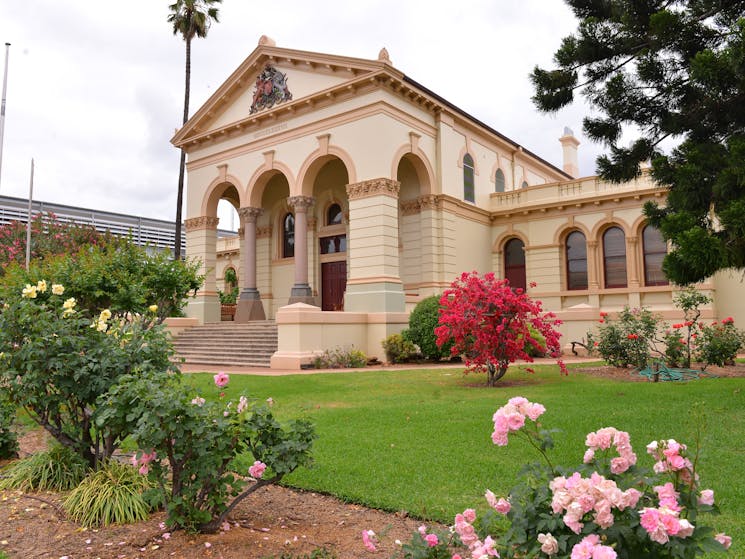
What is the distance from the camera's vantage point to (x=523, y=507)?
2.49 m

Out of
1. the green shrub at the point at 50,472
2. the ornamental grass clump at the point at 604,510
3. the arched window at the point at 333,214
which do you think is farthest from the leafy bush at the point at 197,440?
the arched window at the point at 333,214

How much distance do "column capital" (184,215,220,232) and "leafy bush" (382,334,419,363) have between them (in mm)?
11063

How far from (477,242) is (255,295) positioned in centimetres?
953

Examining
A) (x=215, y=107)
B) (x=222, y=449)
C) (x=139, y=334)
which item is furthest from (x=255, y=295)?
(x=222, y=449)

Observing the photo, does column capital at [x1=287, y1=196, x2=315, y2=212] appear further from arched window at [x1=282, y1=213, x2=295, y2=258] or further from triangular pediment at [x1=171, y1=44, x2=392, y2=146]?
arched window at [x1=282, y1=213, x2=295, y2=258]

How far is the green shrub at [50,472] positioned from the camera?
5.06 metres

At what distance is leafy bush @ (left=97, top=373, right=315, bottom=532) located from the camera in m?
3.58

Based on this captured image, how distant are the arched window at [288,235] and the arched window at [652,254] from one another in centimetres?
1460

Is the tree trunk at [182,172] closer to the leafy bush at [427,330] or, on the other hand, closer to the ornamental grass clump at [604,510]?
the leafy bush at [427,330]

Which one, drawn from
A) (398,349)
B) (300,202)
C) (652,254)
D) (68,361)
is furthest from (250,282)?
(68,361)

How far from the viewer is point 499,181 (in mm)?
26641

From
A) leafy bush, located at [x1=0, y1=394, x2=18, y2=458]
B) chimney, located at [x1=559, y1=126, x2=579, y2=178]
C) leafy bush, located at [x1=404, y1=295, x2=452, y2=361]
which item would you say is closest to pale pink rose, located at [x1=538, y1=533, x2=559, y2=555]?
Result: leafy bush, located at [x1=0, y1=394, x2=18, y2=458]

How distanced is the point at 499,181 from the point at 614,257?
643 centimetres

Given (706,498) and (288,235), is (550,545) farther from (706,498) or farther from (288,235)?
(288,235)
